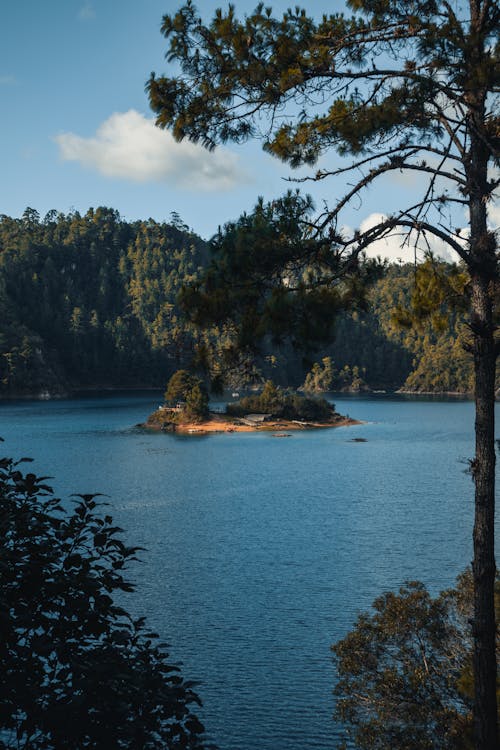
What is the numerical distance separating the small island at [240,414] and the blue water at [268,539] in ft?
23.5

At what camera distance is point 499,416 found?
399 feet

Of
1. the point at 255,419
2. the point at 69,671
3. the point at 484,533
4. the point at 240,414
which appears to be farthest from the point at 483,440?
the point at 240,414

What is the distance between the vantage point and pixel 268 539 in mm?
41688

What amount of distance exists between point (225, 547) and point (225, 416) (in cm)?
6844

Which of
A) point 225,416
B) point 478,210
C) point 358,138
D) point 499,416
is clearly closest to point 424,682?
point 478,210

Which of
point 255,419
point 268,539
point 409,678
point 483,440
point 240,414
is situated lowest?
point 268,539

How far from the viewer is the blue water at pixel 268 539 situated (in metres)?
22.9

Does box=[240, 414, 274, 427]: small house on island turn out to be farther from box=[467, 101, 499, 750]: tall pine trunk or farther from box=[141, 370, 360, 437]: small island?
box=[467, 101, 499, 750]: tall pine trunk

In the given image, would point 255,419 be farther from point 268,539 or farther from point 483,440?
point 483,440

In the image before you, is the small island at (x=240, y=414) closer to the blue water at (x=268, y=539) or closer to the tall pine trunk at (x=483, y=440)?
the blue water at (x=268, y=539)

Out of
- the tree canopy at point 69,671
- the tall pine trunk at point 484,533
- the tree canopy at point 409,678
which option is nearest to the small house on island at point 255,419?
the tree canopy at point 409,678

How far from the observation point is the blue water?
902 inches

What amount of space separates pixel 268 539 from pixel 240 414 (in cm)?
6733

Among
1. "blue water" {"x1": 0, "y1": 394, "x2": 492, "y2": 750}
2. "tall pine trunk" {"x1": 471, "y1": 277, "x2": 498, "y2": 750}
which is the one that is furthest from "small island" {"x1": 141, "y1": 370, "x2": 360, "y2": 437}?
"tall pine trunk" {"x1": 471, "y1": 277, "x2": 498, "y2": 750}
